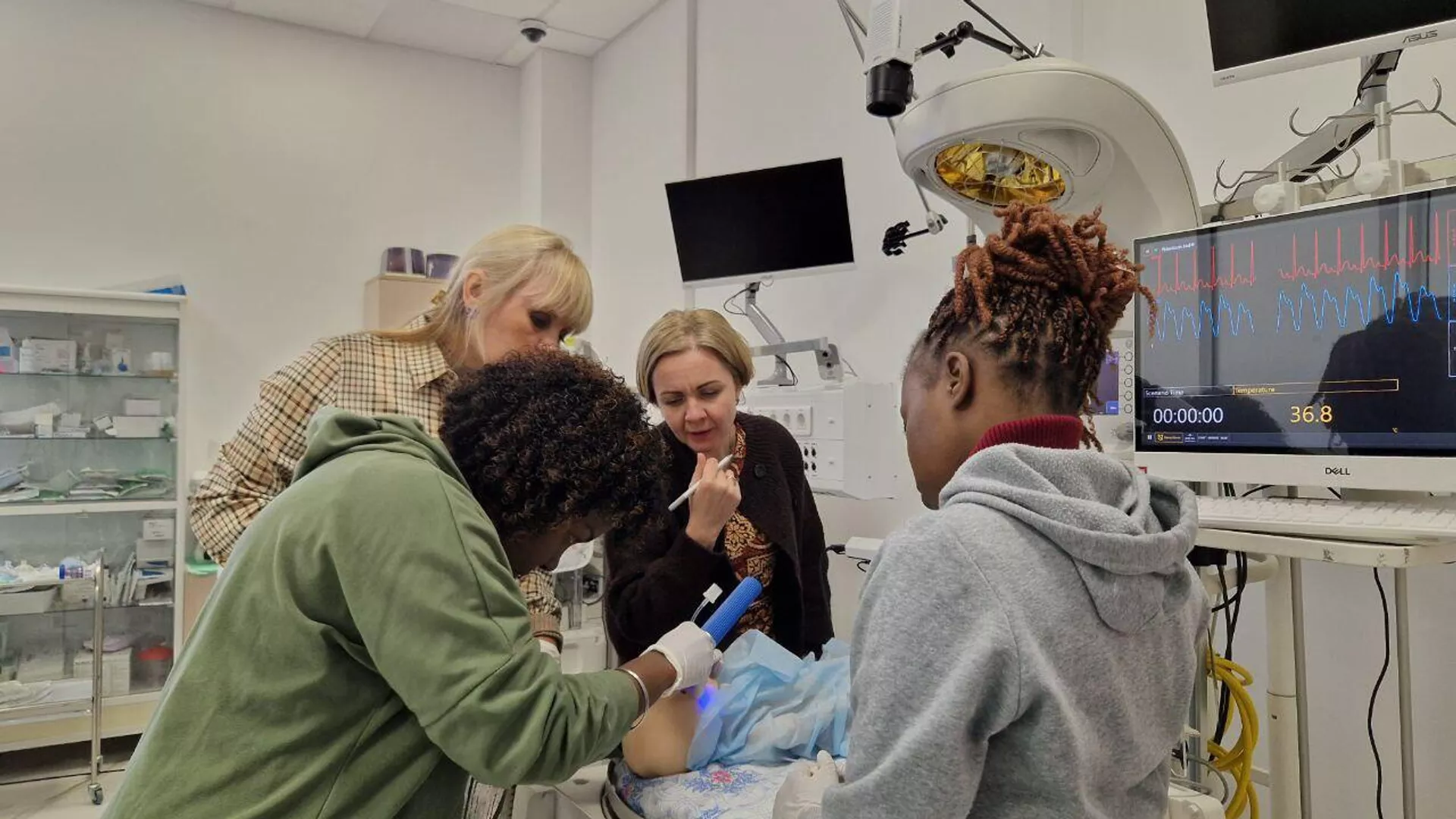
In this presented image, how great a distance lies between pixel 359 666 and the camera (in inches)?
33.8

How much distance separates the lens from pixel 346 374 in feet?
5.44

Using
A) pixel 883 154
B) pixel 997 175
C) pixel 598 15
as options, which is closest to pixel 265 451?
pixel 997 175

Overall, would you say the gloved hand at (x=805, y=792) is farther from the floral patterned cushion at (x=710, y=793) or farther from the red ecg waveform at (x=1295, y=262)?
the red ecg waveform at (x=1295, y=262)

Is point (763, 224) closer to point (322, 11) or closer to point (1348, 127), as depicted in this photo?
point (1348, 127)

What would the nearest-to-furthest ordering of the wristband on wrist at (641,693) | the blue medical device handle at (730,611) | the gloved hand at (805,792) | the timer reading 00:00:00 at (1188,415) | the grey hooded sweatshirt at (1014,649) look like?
the grey hooded sweatshirt at (1014,649) < the gloved hand at (805,792) < the wristband on wrist at (641,693) < the blue medical device handle at (730,611) < the timer reading 00:00:00 at (1188,415)

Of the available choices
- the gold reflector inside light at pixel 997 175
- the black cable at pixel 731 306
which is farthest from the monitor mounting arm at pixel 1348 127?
the black cable at pixel 731 306

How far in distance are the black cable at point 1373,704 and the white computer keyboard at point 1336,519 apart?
56 cm

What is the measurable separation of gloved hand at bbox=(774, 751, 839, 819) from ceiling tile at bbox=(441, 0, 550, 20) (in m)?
3.73

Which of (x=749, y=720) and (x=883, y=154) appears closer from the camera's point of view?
(x=749, y=720)

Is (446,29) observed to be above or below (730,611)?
above

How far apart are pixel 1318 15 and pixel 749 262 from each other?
1.65 m

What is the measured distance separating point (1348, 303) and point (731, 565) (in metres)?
1.01

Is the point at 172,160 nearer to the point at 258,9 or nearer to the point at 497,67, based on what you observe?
the point at 258,9

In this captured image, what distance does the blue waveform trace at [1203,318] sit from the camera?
133cm
